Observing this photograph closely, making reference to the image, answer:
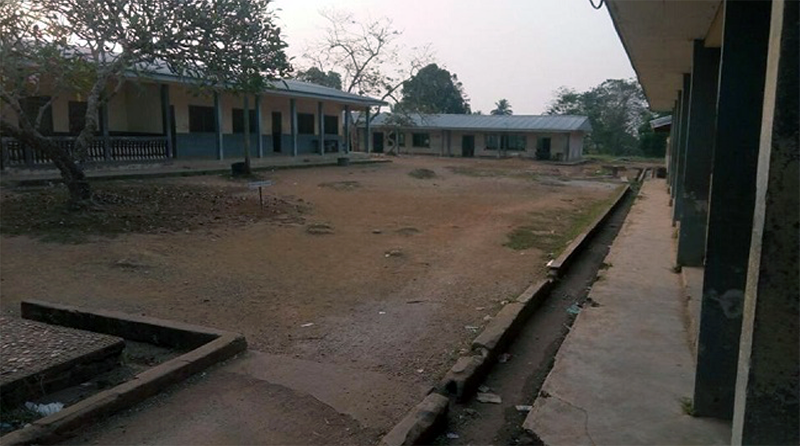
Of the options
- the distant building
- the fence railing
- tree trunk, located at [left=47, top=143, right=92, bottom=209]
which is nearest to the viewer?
tree trunk, located at [left=47, top=143, right=92, bottom=209]

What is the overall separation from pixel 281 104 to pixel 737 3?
27.3 metres

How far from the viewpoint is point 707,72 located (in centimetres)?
753

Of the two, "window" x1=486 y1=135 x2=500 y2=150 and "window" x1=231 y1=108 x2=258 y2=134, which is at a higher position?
"window" x1=231 y1=108 x2=258 y2=134

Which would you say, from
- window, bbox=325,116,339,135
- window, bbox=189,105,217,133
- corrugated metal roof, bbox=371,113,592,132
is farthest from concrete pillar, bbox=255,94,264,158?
corrugated metal roof, bbox=371,113,592,132

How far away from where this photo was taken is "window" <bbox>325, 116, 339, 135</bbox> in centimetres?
3366

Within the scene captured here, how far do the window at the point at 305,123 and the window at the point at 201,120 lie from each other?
637 centimetres

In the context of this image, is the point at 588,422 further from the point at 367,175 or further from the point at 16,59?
the point at 367,175

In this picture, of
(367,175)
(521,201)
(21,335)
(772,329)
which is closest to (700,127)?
(772,329)

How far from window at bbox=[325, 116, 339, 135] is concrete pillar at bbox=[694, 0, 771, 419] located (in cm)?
3106

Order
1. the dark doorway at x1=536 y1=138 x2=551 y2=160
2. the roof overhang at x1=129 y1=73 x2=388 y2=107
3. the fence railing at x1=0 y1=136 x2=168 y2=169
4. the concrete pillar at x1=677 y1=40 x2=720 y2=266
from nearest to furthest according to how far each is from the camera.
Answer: the concrete pillar at x1=677 y1=40 x2=720 y2=266 < the fence railing at x1=0 y1=136 x2=168 y2=169 < the roof overhang at x1=129 y1=73 x2=388 y2=107 < the dark doorway at x1=536 y1=138 x2=551 y2=160

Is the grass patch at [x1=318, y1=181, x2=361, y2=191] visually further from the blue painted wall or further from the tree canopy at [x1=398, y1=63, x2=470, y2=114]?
the tree canopy at [x1=398, y1=63, x2=470, y2=114]

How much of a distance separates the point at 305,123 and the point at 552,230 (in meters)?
21.3

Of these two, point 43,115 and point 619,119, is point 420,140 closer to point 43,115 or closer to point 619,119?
point 619,119

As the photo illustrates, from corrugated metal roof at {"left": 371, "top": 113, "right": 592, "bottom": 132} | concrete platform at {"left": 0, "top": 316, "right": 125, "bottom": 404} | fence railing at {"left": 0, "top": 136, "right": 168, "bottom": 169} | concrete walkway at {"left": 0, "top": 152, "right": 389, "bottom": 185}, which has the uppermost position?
corrugated metal roof at {"left": 371, "top": 113, "right": 592, "bottom": 132}
